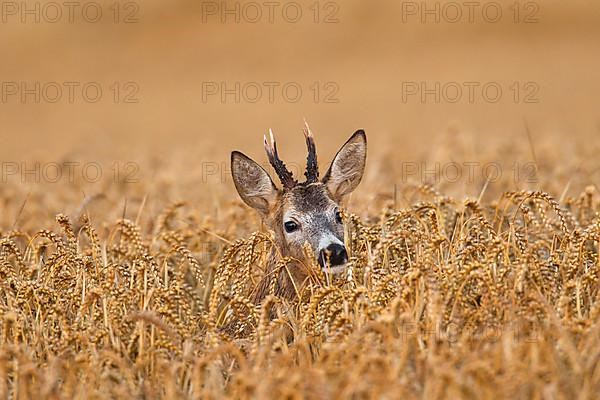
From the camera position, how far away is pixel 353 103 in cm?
2675

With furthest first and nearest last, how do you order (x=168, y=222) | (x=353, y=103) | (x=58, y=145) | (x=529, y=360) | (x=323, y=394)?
1. (x=353, y=103)
2. (x=58, y=145)
3. (x=168, y=222)
4. (x=529, y=360)
5. (x=323, y=394)

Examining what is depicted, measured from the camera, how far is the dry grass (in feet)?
14.9

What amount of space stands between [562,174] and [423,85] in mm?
17598

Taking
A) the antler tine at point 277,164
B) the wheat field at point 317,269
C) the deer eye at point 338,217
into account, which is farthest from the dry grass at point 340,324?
the antler tine at point 277,164

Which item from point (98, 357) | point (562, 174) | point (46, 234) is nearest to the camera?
point (98, 357)

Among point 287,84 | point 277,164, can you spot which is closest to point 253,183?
point 277,164

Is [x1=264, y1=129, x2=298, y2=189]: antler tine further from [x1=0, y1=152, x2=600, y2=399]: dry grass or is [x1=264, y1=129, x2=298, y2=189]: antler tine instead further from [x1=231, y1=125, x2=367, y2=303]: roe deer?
[x1=0, y1=152, x2=600, y2=399]: dry grass

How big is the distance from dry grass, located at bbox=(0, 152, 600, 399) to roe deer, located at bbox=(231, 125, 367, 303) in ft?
0.62

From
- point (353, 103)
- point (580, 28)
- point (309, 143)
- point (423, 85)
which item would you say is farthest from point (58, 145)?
point (580, 28)

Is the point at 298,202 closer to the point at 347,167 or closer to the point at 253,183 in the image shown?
the point at 253,183

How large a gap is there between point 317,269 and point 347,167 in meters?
1.44

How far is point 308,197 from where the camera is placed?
7152 millimetres

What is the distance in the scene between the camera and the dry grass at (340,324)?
4.55 meters

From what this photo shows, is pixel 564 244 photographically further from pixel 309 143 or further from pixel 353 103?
pixel 353 103
